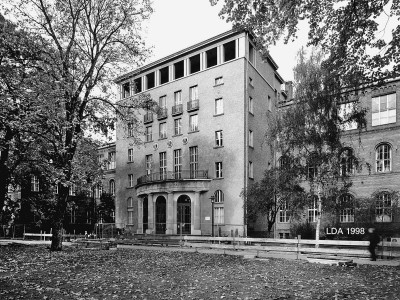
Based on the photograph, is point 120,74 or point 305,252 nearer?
point 305,252

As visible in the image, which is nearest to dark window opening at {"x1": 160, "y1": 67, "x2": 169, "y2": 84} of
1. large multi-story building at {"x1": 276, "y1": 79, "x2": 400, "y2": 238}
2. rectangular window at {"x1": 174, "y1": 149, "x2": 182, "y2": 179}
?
rectangular window at {"x1": 174, "y1": 149, "x2": 182, "y2": 179}

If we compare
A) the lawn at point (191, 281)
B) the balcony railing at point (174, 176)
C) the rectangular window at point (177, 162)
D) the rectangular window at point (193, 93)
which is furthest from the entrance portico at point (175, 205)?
the lawn at point (191, 281)

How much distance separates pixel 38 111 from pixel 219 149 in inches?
951

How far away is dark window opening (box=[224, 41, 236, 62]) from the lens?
129 ft

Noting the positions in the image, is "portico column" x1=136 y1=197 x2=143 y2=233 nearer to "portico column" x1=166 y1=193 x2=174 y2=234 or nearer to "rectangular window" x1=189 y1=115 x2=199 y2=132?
"portico column" x1=166 y1=193 x2=174 y2=234

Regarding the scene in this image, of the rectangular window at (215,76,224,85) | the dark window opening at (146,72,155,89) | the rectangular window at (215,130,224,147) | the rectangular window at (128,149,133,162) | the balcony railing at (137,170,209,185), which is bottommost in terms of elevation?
the balcony railing at (137,170,209,185)

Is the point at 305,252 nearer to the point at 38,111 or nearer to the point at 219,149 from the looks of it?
the point at 38,111

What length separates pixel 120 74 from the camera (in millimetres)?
23531

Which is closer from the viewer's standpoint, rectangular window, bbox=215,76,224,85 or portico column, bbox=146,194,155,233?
rectangular window, bbox=215,76,224,85

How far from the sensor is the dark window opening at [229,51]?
129 feet

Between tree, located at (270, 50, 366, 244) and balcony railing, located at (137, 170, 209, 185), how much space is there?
14.3 m

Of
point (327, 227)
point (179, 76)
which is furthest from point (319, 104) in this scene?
point (179, 76)

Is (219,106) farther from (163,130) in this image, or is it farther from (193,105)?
(163,130)

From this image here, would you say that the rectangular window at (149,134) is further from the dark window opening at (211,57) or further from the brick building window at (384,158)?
the brick building window at (384,158)
